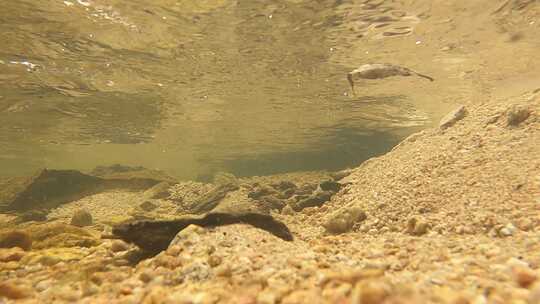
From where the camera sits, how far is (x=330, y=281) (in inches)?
92.4

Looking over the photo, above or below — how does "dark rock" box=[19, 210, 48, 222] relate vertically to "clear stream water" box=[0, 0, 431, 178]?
below

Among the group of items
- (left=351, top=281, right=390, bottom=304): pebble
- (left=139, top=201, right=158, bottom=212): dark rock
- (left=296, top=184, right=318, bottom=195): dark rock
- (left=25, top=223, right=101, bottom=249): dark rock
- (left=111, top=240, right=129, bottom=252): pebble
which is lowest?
(left=139, top=201, right=158, bottom=212): dark rock

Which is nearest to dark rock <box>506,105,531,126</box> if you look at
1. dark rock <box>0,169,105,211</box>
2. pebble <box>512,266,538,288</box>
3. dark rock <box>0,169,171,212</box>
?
pebble <box>512,266,538,288</box>

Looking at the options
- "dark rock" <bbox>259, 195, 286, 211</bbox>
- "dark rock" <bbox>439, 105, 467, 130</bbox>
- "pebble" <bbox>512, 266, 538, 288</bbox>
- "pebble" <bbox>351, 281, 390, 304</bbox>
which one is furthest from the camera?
"dark rock" <bbox>439, 105, 467, 130</bbox>

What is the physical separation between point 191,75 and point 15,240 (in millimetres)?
13446

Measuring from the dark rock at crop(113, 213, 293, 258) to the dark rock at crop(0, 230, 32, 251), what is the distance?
2029mm

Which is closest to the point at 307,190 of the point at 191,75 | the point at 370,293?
the point at 370,293

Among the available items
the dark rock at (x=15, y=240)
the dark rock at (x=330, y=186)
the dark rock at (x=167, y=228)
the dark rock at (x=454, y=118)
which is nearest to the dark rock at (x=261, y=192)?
the dark rock at (x=330, y=186)

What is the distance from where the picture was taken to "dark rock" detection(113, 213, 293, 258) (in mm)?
4388

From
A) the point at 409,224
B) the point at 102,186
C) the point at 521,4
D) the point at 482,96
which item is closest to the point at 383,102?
the point at 482,96

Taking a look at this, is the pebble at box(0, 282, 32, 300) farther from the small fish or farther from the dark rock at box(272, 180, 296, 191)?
the dark rock at box(272, 180, 296, 191)

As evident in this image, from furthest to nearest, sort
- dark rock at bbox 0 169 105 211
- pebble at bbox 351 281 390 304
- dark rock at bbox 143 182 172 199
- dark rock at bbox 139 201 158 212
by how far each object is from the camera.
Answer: dark rock at bbox 0 169 105 211 < dark rock at bbox 143 182 172 199 < dark rock at bbox 139 201 158 212 < pebble at bbox 351 281 390 304

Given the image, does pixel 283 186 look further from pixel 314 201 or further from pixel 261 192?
pixel 314 201

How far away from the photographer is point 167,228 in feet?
14.9
